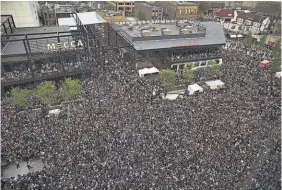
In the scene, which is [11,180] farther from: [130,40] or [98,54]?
[130,40]

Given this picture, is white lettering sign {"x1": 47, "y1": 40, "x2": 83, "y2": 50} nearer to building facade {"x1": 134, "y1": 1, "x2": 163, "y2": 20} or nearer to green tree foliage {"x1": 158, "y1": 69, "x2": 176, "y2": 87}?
green tree foliage {"x1": 158, "y1": 69, "x2": 176, "y2": 87}

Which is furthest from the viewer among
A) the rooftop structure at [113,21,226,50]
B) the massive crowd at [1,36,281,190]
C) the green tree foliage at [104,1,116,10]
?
the green tree foliage at [104,1,116,10]

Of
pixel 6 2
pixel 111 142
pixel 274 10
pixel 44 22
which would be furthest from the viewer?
pixel 274 10

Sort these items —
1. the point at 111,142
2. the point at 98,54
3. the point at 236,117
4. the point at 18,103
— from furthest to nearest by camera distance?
the point at 98,54 → the point at 18,103 → the point at 236,117 → the point at 111,142

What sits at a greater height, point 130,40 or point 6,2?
point 6,2

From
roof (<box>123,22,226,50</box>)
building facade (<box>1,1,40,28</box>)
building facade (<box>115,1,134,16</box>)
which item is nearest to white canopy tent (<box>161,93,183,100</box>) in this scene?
roof (<box>123,22,226,50</box>)

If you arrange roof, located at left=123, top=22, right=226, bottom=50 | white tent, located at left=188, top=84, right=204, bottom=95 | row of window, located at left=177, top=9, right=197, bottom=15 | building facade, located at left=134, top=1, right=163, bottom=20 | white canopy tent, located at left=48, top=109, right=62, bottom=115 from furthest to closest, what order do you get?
1. building facade, located at left=134, top=1, right=163, bottom=20
2. row of window, located at left=177, top=9, right=197, bottom=15
3. roof, located at left=123, top=22, right=226, bottom=50
4. white tent, located at left=188, top=84, right=204, bottom=95
5. white canopy tent, located at left=48, top=109, right=62, bottom=115

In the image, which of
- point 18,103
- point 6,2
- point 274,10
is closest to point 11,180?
point 18,103
